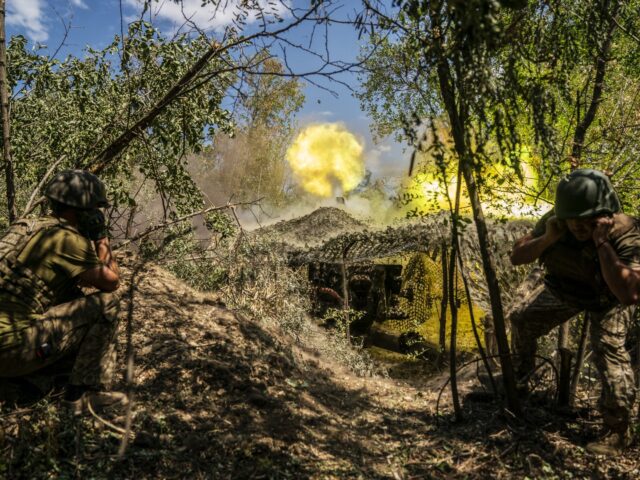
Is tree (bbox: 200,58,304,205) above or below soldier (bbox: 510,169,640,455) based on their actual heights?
above

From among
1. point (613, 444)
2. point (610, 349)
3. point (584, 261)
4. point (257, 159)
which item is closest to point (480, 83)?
point (584, 261)

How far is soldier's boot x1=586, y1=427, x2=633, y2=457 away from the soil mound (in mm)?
11072

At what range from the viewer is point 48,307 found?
3396mm

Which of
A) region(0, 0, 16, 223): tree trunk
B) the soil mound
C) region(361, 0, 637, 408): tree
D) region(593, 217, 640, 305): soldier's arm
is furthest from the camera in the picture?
Answer: the soil mound

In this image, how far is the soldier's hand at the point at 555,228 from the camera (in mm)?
3330

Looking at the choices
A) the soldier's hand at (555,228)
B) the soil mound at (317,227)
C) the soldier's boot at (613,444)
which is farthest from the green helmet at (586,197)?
the soil mound at (317,227)

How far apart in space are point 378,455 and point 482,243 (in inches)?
66.7

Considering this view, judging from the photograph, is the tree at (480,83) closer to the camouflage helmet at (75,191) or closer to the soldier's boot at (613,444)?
the soldier's boot at (613,444)

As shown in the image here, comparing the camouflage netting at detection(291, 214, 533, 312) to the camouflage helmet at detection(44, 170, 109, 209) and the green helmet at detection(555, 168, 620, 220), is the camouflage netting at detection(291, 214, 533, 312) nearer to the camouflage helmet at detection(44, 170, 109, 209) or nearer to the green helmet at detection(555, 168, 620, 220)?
the green helmet at detection(555, 168, 620, 220)

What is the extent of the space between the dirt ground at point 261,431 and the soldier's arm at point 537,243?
1.18 m

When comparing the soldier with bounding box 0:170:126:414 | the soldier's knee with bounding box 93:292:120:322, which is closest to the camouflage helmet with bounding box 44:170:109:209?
the soldier with bounding box 0:170:126:414

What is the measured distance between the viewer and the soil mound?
49.1 feet

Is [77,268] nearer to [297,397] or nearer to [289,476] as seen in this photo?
[289,476]

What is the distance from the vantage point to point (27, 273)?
10.6 ft
